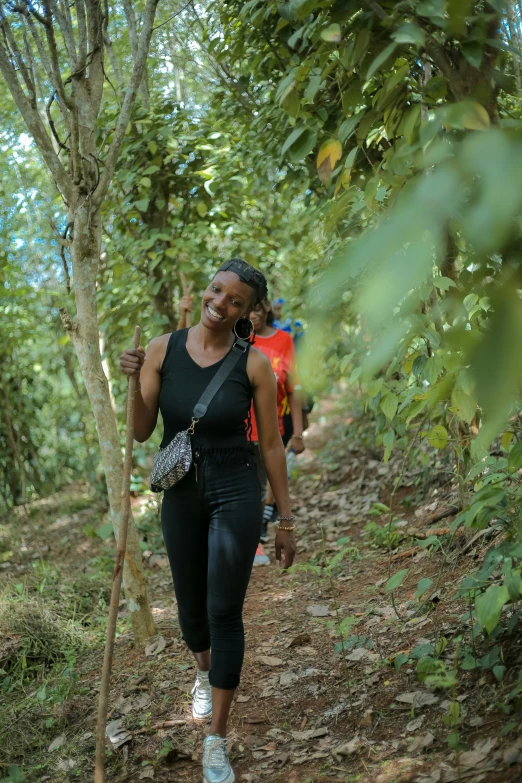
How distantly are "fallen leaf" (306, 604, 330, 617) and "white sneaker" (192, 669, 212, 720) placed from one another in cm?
107

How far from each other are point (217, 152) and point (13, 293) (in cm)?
247

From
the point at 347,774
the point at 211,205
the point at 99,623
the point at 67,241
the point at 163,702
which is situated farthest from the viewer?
the point at 211,205

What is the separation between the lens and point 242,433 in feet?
9.86

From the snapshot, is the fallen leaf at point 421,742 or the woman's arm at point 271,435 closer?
the fallen leaf at point 421,742

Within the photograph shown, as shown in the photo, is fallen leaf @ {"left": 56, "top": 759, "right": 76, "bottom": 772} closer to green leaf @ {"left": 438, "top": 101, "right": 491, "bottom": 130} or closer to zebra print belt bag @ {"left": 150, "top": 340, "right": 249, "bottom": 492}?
zebra print belt bag @ {"left": 150, "top": 340, "right": 249, "bottom": 492}

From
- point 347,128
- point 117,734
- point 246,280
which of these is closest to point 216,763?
point 117,734

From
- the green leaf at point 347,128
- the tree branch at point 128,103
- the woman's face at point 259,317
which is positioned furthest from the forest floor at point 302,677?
the tree branch at point 128,103

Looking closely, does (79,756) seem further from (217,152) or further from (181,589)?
(217,152)

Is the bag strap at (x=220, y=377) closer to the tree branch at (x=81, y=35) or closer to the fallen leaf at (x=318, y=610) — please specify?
the tree branch at (x=81, y=35)

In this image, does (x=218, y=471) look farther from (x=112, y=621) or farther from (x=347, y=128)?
(x=347, y=128)

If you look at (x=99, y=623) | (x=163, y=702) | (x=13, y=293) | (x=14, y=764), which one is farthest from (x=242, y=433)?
(x=13, y=293)

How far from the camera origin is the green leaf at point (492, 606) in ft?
7.13

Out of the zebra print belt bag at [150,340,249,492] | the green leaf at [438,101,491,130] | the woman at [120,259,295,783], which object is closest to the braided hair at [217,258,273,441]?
the woman at [120,259,295,783]

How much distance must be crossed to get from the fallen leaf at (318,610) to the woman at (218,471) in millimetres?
1259
